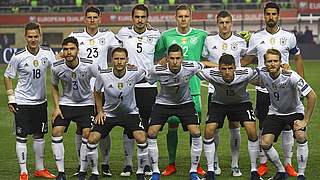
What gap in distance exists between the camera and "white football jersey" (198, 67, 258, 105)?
1052 centimetres

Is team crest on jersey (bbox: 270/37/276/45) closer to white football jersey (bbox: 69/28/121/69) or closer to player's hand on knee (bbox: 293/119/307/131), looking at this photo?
player's hand on knee (bbox: 293/119/307/131)

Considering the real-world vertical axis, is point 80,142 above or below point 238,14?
below

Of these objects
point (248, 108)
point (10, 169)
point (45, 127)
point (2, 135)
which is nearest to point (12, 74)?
point (45, 127)

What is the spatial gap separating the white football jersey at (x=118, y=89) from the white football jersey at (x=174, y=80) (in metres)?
0.24

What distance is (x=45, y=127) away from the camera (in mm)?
11227

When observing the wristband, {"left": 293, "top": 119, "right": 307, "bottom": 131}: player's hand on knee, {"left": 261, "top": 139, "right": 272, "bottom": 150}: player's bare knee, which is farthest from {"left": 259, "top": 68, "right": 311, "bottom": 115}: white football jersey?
the wristband

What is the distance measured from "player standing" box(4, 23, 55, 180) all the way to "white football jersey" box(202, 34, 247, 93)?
2.28 metres

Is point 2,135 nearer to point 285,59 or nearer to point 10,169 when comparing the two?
point 10,169

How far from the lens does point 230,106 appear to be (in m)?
10.8

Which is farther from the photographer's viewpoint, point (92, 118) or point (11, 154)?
point (11, 154)

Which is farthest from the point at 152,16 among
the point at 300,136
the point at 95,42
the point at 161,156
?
the point at 300,136

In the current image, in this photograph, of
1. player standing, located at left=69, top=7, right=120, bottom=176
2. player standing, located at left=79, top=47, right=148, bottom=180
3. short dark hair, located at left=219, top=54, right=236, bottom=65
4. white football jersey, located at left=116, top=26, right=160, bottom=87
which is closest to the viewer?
short dark hair, located at left=219, top=54, right=236, bottom=65

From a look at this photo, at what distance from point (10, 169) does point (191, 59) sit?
3.23 m

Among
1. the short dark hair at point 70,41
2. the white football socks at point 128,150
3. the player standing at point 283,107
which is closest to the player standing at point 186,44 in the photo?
the white football socks at point 128,150
